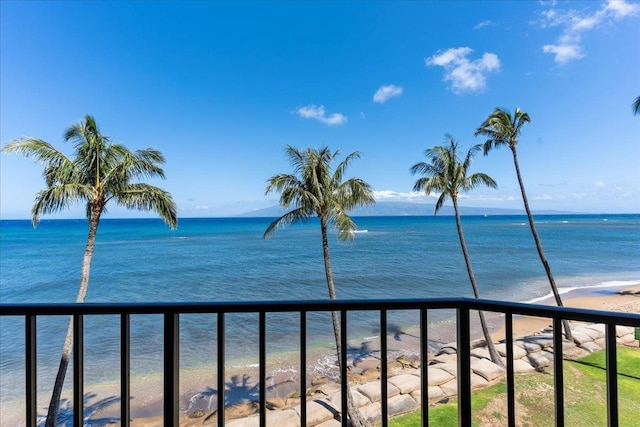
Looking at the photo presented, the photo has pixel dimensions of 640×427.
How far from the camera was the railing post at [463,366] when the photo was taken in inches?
51.9

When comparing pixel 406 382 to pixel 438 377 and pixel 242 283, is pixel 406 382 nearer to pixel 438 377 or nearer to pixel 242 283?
→ pixel 438 377

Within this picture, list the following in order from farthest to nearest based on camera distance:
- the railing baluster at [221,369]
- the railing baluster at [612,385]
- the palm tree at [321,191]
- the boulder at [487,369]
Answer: the palm tree at [321,191]
the boulder at [487,369]
the railing baluster at [221,369]
the railing baluster at [612,385]

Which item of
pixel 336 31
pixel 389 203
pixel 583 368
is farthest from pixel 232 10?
pixel 389 203

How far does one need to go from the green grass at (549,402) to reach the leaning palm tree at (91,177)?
806 centimetres

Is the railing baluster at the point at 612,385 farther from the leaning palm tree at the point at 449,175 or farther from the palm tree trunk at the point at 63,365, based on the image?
the leaning palm tree at the point at 449,175

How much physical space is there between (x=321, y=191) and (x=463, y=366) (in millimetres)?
7644

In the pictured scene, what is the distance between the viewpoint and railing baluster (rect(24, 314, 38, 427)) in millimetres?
1250

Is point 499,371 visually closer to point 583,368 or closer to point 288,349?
point 583,368

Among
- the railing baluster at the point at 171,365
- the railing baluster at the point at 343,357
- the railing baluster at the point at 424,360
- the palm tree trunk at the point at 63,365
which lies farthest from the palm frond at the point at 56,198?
the railing baluster at the point at 424,360

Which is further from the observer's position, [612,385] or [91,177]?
[91,177]

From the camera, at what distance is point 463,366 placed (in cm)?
133

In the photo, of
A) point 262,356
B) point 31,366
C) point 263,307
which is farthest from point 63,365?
point 263,307

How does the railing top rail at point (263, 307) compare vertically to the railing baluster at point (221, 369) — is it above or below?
above

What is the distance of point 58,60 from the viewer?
9461mm
